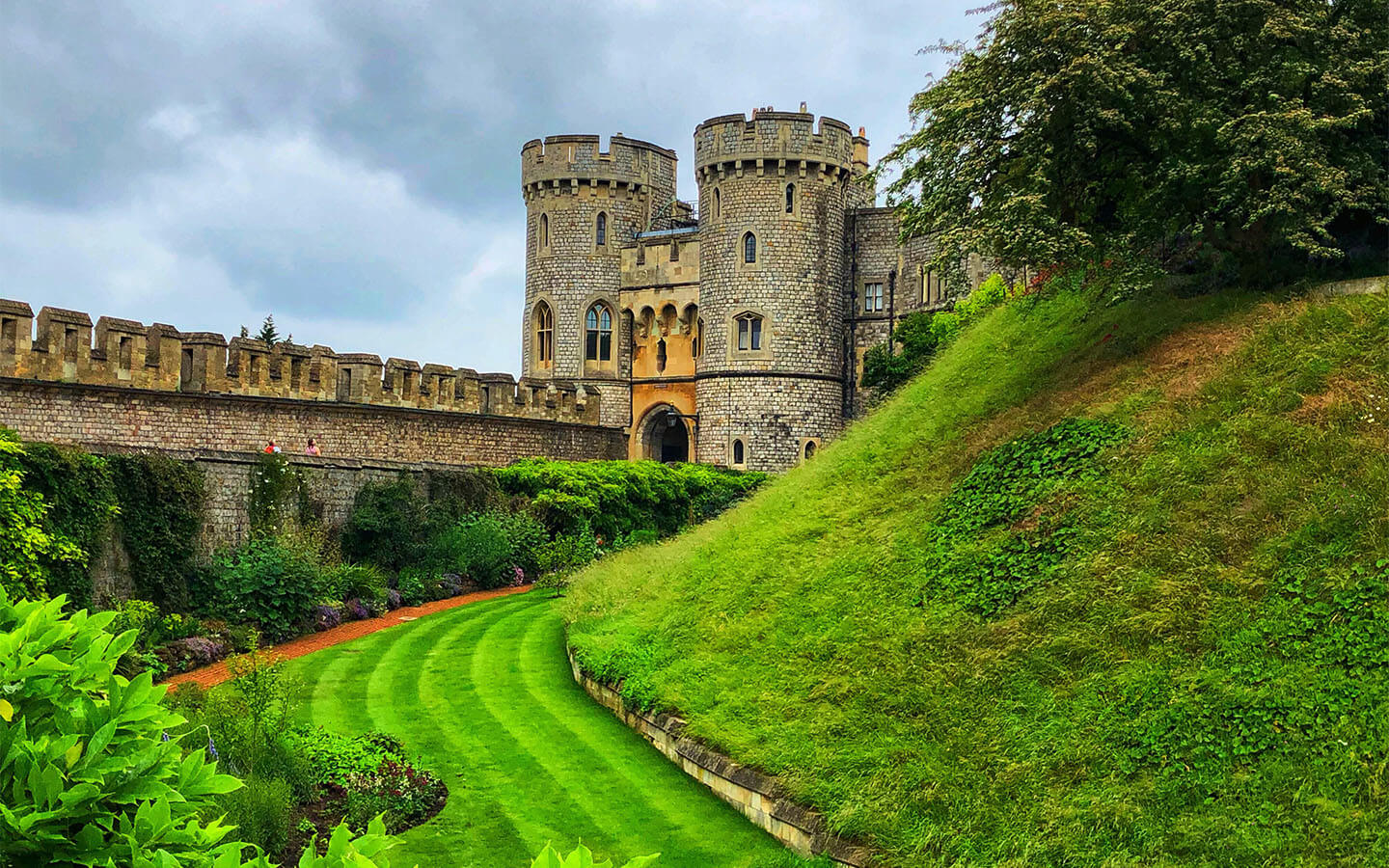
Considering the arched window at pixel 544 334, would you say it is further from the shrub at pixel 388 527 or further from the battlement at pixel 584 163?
the shrub at pixel 388 527

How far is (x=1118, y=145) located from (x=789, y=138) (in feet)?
86.7

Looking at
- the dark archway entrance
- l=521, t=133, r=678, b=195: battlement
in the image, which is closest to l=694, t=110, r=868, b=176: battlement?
l=521, t=133, r=678, b=195: battlement

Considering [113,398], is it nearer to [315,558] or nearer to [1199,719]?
[315,558]

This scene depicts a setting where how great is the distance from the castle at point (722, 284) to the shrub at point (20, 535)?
27308mm

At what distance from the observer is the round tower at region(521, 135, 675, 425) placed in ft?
147

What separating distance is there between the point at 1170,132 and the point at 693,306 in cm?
3039

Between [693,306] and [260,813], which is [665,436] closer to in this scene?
[693,306]

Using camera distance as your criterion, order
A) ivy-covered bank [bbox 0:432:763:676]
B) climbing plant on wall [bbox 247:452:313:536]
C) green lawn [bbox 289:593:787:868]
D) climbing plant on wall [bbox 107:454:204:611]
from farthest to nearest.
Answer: climbing plant on wall [bbox 247:452:313:536] < climbing plant on wall [bbox 107:454:204:611] < ivy-covered bank [bbox 0:432:763:676] < green lawn [bbox 289:593:787:868]

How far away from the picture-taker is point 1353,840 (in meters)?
7.34

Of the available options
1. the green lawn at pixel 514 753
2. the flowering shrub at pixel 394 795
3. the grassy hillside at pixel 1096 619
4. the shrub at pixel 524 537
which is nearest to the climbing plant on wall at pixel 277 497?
the green lawn at pixel 514 753

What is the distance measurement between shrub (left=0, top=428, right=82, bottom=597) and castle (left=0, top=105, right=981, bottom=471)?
1265cm

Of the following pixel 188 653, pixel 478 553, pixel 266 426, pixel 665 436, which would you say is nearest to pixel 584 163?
pixel 665 436

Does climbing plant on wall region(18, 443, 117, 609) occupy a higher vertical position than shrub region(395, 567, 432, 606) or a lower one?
higher

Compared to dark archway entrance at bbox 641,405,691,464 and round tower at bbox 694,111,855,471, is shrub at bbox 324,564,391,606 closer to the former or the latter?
round tower at bbox 694,111,855,471
